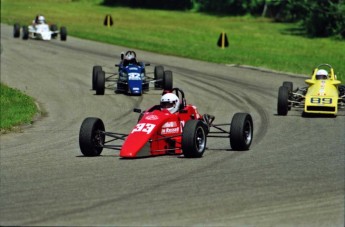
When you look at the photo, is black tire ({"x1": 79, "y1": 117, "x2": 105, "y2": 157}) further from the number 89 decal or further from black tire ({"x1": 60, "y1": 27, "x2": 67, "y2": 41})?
black tire ({"x1": 60, "y1": 27, "x2": 67, "y2": 41})

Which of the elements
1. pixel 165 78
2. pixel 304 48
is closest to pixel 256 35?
pixel 304 48

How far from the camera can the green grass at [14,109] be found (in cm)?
2398

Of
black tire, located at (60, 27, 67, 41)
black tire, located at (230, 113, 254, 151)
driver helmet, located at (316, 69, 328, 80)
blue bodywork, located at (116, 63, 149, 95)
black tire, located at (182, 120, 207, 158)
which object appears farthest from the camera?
black tire, located at (60, 27, 67, 41)

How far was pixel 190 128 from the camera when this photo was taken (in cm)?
1645

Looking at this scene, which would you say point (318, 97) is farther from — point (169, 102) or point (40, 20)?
point (40, 20)

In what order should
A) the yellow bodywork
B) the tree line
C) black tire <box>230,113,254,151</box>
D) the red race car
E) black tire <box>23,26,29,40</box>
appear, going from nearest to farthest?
the red race car, black tire <box>230,113,254,151</box>, the yellow bodywork, black tire <box>23,26,29,40</box>, the tree line

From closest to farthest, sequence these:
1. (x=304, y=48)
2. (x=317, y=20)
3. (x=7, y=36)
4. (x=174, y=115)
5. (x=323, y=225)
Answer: (x=323, y=225) → (x=174, y=115) → (x=304, y=48) → (x=7, y=36) → (x=317, y=20)

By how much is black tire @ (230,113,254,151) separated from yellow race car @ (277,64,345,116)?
632 centimetres

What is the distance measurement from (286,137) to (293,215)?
917cm

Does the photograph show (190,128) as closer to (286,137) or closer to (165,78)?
(286,137)

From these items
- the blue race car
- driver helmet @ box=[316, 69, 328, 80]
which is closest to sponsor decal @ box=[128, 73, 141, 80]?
the blue race car

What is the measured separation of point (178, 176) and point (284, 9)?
76115 mm

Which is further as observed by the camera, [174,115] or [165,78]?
[165,78]

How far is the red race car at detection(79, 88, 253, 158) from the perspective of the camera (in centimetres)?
1670
